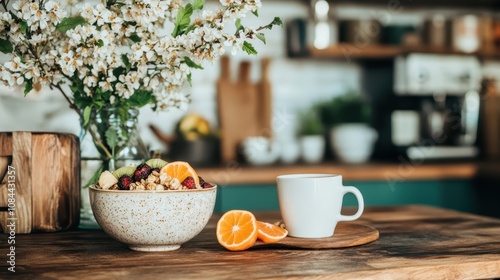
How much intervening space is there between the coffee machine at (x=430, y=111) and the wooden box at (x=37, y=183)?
7.33 feet

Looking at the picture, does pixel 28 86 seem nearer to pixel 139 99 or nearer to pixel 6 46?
pixel 6 46

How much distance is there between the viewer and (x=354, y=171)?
3006 mm

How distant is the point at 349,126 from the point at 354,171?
36cm

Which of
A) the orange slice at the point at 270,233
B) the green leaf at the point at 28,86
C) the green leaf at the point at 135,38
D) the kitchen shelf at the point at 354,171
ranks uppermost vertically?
the green leaf at the point at 135,38

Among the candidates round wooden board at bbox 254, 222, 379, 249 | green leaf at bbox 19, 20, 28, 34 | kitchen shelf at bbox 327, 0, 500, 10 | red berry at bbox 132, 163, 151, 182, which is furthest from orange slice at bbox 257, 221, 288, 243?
kitchen shelf at bbox 327, 0, 500, 10

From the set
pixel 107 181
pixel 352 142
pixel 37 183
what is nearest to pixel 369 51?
pixel 352 142

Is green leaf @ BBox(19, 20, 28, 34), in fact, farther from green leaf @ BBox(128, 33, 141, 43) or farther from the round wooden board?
the round wooden board

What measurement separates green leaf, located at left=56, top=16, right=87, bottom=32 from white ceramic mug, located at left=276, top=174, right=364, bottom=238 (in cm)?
48

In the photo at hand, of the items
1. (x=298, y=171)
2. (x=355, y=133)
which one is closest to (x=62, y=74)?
(x=298, y=171)

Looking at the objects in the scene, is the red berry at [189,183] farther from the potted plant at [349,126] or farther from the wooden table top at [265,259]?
the potted plant at [349,126]

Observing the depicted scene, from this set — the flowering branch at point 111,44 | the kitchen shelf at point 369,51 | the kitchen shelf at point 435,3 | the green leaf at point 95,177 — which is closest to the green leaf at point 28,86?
the flowering branch at point 111,44

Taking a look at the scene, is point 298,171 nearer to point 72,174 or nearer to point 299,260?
point 72,174

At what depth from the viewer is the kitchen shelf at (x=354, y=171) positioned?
290 centimetres

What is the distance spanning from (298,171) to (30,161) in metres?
1.85
